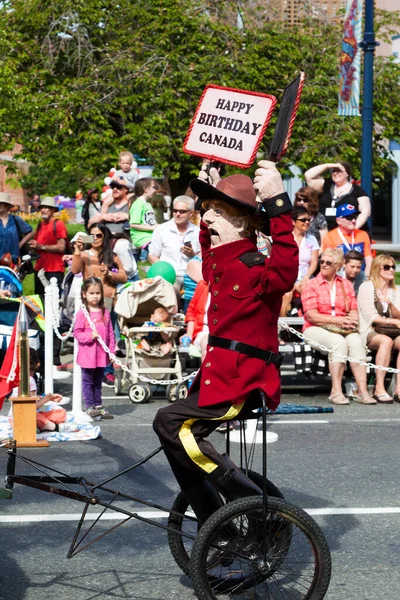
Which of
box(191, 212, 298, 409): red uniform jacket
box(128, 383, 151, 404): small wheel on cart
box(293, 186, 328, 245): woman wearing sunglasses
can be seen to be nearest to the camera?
box(191, 212, 298, 409): red uniform jacket

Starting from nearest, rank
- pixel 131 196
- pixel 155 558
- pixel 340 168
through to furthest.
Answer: pixel 155 558
pixel 340 168
pixel 131 196

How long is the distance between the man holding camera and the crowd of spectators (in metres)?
0.01

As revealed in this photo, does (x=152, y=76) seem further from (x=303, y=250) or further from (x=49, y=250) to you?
(x=303, y=250)

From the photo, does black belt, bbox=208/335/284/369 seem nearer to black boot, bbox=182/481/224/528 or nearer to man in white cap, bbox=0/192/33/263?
black boot, bbox=182/481/224/528

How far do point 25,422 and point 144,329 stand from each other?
9.57 ft

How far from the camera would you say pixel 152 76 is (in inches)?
941

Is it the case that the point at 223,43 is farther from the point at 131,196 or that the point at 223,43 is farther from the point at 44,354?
the point at 44,354

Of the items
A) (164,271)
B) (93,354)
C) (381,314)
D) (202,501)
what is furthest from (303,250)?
(202,501)

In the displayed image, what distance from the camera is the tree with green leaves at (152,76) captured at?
78.4ft

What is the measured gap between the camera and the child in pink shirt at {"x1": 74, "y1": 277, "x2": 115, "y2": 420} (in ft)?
32.8

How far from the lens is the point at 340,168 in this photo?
1285cm

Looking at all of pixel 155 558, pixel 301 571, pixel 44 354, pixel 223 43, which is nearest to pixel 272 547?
pixel 301 571

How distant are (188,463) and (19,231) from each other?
8.66 m

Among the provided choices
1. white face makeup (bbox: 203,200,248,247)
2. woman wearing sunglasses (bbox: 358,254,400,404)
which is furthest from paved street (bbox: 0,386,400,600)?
white face makeup (bbox: 203,200,248,247)
